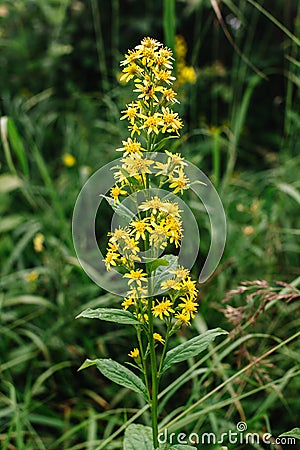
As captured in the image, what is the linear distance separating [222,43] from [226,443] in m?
3.28

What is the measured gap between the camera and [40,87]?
4.14 metres

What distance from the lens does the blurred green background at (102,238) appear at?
76.9 inches

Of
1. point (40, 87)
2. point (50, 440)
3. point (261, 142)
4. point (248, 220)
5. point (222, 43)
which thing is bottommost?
point (50, 440)

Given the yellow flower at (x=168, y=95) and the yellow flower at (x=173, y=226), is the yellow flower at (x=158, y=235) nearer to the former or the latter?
the yellow flower at (x=173, y=226)

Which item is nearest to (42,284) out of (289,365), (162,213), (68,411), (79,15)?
(68,411)

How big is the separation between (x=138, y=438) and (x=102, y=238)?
1.67 m

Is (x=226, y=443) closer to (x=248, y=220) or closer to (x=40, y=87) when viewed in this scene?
(x=248, y=220)

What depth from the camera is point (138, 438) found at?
1306 mm

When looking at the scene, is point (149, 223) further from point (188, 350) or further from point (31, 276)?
point (31, 276)

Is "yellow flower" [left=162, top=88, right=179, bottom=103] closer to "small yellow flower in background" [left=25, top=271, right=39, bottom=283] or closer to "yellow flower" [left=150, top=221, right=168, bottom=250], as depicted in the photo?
"yellow flower" [left=150, top=221, right=168, bottom=250]
